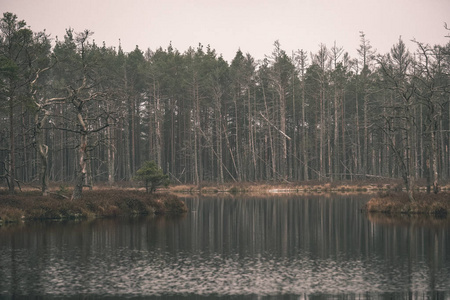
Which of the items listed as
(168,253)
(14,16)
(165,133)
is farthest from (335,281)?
(165,133)

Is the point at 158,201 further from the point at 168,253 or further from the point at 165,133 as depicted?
the point at 165,133

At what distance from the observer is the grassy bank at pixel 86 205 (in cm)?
3512

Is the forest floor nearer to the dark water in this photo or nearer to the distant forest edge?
the dark water

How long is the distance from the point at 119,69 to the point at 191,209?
44.3 metres

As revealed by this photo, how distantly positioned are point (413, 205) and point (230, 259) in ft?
71.4

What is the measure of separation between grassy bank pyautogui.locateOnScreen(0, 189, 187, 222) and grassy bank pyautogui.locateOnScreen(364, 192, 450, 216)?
1556 cm

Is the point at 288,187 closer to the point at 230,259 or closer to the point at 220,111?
the point at 220,111

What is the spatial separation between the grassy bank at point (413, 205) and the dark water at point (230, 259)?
3472mm

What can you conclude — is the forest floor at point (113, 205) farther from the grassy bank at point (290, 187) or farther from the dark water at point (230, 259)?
the grassy bank at point (290, 187)

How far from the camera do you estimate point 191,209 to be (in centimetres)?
4522

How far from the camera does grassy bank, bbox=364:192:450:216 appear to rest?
120ft

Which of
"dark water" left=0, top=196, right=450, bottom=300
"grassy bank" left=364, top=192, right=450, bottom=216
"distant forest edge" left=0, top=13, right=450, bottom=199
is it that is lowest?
"dark water" left=0, top=196, right=450, bottom=300

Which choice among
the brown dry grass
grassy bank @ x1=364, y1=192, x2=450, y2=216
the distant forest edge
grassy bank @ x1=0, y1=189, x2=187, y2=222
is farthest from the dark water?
the distant forest edge

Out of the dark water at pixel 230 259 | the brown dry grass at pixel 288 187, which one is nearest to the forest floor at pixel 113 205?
the dark water at pixel 230 259
